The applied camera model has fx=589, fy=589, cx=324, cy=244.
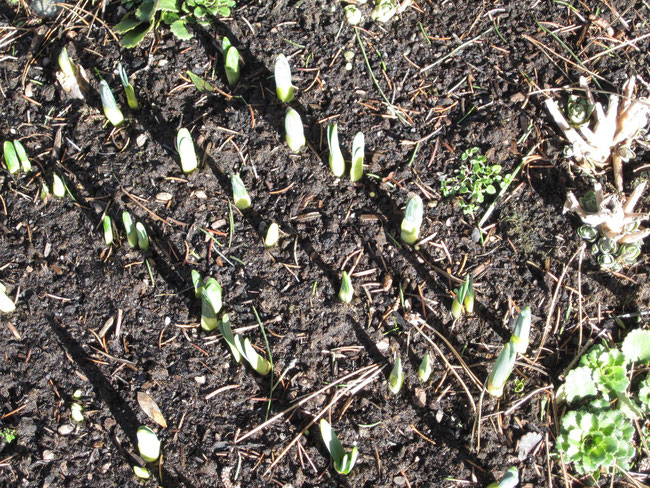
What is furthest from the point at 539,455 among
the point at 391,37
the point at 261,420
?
the point at 391,37

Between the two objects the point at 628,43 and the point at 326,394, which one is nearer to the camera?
the point at 326,394

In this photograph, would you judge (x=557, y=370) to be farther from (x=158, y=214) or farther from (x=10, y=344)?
(x=10, y=344)

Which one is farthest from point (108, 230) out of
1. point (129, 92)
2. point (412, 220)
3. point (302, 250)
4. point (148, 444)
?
point (412, 220)

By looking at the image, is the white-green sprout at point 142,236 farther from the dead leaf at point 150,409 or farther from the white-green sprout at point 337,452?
the white-green sprout at point 337,452

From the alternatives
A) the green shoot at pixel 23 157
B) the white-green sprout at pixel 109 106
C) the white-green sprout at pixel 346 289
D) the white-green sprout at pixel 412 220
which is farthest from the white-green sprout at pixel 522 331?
the green shoot at pixel 23 157

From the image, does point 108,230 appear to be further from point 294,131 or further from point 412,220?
point 412,220

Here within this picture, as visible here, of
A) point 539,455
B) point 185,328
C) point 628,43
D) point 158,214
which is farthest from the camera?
point 628,43
